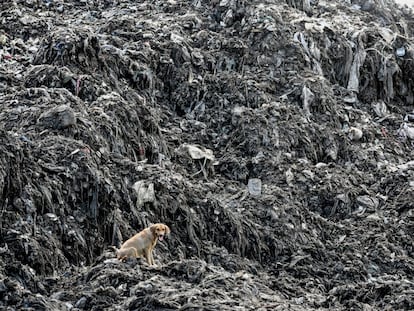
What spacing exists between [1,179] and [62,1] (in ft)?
23.1

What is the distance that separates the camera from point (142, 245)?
7.54 m

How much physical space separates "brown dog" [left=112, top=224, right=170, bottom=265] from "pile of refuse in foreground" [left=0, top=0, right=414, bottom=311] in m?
0.14

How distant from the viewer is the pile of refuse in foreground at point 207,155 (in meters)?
7.55

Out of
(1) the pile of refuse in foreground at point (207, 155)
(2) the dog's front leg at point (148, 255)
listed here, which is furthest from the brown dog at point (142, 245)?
(1) the pile of refuse in foreground at point (207, 155)

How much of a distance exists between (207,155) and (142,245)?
11.5 feet

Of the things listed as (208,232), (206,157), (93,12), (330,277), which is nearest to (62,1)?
(93,12)

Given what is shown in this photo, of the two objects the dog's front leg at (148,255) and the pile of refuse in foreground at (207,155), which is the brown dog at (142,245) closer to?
the dog's front leg at (148,255)

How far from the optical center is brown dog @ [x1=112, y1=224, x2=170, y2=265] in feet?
24.5

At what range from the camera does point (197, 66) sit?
12.7 meters

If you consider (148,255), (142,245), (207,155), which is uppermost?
(142,245)

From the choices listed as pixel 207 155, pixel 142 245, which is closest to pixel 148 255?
pixel 142 245

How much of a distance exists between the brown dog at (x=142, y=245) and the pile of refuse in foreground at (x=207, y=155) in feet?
0.46

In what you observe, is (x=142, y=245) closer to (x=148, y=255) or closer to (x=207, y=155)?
(x=148, y=255)

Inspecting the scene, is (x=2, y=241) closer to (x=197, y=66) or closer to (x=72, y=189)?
(x=72, y=189)
